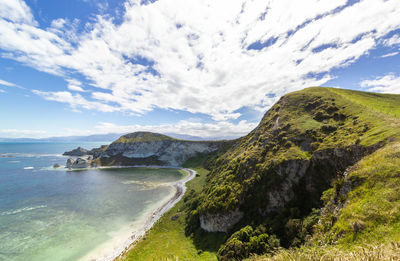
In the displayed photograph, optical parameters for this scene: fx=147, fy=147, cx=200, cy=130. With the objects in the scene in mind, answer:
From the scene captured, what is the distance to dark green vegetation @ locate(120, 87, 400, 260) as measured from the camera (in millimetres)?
12594

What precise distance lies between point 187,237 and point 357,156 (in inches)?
1352

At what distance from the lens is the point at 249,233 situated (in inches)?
904

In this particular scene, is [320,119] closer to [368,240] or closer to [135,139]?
[368,240]

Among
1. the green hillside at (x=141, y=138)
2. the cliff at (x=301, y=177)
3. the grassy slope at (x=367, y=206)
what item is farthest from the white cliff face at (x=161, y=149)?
the grassy slope at (x=367, y=206)

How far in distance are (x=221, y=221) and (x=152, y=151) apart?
143983mm

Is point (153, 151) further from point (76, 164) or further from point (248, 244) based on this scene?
point (248, 244)

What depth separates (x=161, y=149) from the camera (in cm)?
16238

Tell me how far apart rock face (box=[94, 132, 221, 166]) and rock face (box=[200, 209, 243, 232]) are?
120 metres

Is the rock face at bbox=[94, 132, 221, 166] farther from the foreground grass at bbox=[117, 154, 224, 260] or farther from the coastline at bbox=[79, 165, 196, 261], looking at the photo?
the foreground grass at bbox=[117, 154, 224, 260]

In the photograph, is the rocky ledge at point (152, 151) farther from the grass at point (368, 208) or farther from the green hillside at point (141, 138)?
the grass at point (368, 208)

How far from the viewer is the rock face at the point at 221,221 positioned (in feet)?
93.7

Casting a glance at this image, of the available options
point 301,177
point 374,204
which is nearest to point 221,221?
point 301,177

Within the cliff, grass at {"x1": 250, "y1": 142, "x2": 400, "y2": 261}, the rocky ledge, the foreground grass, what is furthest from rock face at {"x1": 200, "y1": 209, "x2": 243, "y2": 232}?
the rocky ledge

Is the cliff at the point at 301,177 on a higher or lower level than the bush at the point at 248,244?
higher
